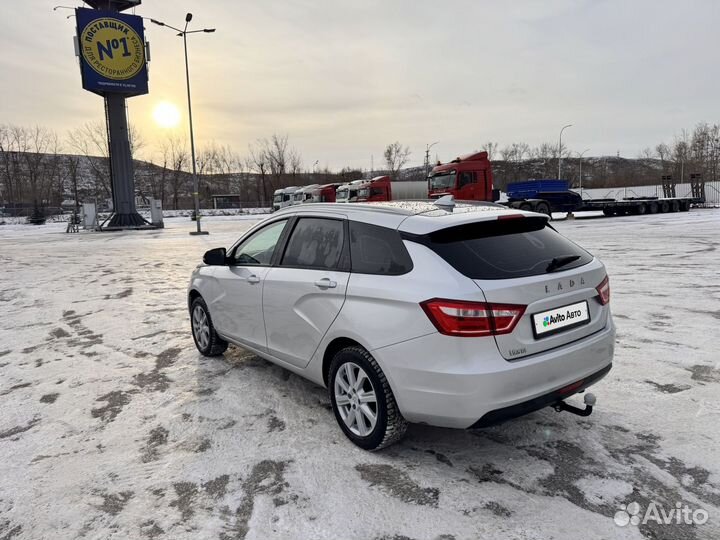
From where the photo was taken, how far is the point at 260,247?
15.0 feet

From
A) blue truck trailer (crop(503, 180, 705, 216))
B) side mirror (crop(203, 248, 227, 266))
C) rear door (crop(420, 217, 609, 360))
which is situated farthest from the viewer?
blue truck trailer (crop(503, 180, 705, 216))

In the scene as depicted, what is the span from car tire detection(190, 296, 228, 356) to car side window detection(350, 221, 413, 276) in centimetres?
250

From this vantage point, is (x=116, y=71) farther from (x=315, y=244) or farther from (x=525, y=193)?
(x=315, y=244)

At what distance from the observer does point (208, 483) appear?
9.93 feet

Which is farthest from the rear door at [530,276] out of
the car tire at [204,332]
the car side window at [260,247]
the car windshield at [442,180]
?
the car windshield at [442,180]

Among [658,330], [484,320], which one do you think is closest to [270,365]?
[484,320]

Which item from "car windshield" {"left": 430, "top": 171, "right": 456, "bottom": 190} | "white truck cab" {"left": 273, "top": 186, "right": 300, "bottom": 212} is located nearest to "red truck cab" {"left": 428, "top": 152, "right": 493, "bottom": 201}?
"car windshield" {"left": 430, "top": 171, "right": 456, "bottom": 190}

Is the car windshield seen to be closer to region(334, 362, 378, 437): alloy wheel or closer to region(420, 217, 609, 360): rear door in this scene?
region(420, 217, 609, 360): rear door

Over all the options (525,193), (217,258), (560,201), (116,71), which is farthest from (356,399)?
(116,71)

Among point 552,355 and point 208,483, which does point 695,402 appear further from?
point 208,483

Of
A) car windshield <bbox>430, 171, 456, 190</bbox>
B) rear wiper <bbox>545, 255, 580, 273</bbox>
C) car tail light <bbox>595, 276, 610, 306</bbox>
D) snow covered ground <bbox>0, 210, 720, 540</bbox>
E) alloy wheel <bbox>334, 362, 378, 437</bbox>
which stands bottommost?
snow covered ground <bbox>0, 210, 720, 540</bbox>

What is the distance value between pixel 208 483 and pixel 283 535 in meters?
0.75

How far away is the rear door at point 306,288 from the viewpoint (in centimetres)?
350

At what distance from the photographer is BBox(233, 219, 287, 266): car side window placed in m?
4.39
